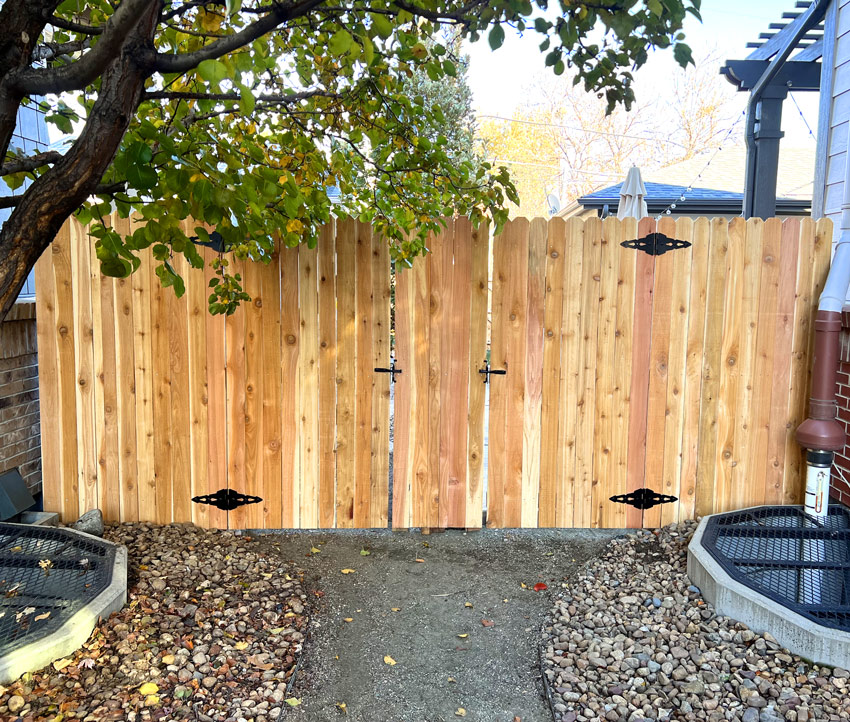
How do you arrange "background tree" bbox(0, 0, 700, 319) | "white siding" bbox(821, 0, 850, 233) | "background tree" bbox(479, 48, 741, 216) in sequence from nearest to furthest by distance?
"background tree" bbox(0, 0, 700, 319) < "white siding" bbox(821, 0, 850, 233) < "background tree" bbox(479, 48, 741, 216)

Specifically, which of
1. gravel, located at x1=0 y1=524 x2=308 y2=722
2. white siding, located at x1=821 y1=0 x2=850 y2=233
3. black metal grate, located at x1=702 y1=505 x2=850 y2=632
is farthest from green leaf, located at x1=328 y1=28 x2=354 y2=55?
white siding, located at x1=821 y1=0 x2=850 y2=233

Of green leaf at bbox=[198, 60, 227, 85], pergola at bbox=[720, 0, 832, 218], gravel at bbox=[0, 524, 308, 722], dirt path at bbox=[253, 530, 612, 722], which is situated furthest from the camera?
pergola at bbox=[720, 0, 832, 218]

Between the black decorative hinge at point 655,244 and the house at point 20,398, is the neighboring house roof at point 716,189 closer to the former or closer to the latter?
the black decorative hinge at point 655,244

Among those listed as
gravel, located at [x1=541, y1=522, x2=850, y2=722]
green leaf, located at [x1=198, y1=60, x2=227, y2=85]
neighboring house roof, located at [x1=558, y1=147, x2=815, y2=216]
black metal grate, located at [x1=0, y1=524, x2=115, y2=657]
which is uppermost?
neighboring house roof, located at [x1=558, y1=147, x2=815, y2=216]

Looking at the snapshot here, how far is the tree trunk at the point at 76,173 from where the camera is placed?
64.4 inches

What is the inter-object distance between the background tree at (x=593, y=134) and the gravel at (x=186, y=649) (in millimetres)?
20173

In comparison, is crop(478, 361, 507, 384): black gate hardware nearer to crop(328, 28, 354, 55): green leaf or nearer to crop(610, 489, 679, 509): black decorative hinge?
crop(610, 489, 679, 509): black decorative hinge

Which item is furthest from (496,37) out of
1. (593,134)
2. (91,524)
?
(593,134)

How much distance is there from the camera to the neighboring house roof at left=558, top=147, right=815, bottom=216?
32.9 feet

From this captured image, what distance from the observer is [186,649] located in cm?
254

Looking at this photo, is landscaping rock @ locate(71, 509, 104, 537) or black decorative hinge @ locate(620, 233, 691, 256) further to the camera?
black decorative hinge @ locate(620, 233, 691, 256)

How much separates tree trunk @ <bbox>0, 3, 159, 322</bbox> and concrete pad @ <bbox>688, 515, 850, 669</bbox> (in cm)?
285

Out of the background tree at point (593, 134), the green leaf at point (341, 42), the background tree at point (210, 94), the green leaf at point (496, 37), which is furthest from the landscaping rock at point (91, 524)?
the background tree at point (593, 134)

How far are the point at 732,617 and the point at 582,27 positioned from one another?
95.4 inches
